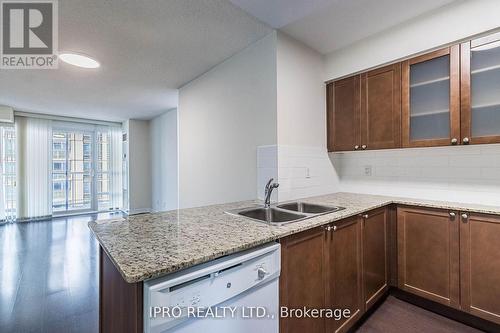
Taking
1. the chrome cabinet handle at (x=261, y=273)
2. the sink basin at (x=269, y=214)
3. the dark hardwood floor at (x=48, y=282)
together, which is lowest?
the dark hardwood floor at (x=48, y=282)

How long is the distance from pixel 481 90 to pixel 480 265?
131 cm

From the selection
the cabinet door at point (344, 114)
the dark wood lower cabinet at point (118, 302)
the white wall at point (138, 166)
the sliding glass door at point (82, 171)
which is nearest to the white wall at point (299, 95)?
the cabinet door at point (344, 114)

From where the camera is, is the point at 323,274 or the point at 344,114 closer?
the point at 323,274

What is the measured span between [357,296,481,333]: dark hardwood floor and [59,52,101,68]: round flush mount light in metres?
3.66

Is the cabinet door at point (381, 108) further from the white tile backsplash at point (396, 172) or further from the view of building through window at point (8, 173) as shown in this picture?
the view of building through window at point (8, 173)

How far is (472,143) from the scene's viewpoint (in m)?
1.81

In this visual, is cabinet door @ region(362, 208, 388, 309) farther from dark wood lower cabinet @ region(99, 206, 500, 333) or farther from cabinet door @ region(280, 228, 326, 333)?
cabinet door @ region(280, 228, 326, 333)

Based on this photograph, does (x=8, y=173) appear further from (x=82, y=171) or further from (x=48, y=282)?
(x=48, y=282)

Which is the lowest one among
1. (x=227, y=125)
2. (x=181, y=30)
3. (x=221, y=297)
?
(x=221, y=297)

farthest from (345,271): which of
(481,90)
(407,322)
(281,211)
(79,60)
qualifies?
(79,60)

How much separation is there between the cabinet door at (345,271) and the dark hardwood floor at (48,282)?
1.81 metres

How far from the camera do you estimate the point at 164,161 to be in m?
5.52

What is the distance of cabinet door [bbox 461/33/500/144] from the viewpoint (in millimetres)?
1736

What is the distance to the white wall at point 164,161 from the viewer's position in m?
5.07
